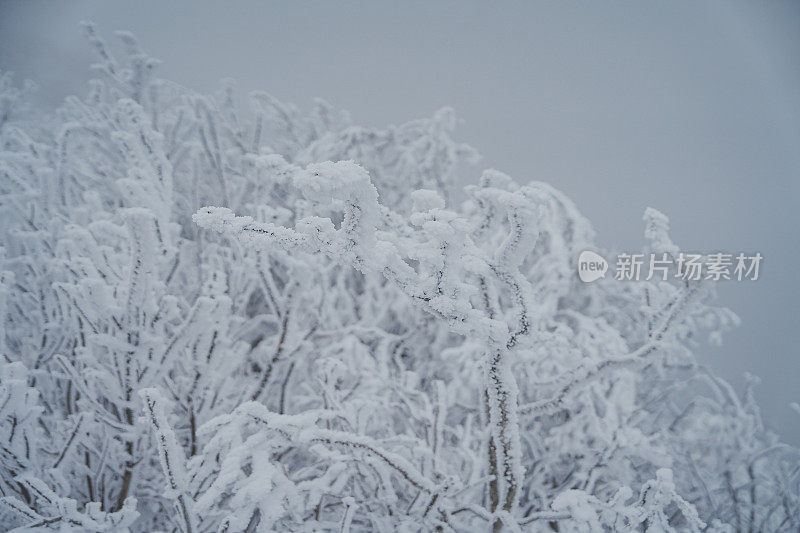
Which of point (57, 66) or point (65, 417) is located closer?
point (65, 417)

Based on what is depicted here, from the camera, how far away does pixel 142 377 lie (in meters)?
1.29

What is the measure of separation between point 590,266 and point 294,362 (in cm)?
207

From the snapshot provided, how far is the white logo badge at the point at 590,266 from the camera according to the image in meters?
2.58

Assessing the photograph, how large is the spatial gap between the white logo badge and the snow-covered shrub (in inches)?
4.0

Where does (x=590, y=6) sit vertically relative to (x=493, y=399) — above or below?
above

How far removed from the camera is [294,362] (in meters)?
1.73

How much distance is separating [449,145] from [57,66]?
6875 mm

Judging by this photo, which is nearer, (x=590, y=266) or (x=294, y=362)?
(x=294, y=362)

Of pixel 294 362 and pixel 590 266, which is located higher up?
pixel 590 266

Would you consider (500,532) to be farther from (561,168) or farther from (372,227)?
(561,168)

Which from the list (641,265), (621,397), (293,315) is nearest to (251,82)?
(293,315)

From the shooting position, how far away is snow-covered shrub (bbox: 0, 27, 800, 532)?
0.90 meters

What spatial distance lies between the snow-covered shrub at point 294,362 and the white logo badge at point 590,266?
0.10 meters


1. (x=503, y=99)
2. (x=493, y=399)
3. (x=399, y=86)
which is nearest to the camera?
(x=493, y=399)
